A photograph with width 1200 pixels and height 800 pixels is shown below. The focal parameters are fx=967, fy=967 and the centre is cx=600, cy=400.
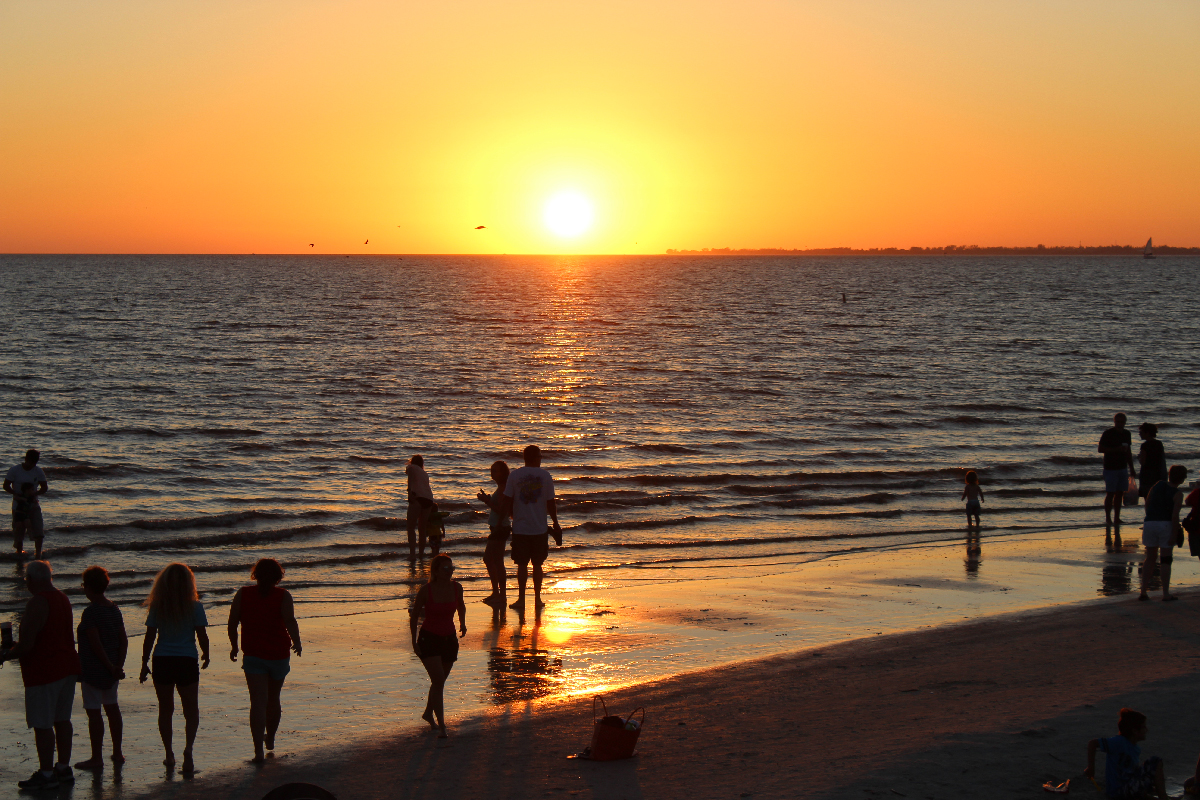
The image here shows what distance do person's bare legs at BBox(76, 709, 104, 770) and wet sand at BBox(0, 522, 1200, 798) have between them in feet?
0.44

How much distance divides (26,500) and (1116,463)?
18.0 metres

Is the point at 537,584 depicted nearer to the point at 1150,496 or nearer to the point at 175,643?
the point at 175,643

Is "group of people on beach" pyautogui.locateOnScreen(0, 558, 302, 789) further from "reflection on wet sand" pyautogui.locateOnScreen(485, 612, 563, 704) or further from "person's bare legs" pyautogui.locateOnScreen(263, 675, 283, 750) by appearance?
"reflection on wet sand" pyautogui.locateOnScreen(485, 612, 563, 704)

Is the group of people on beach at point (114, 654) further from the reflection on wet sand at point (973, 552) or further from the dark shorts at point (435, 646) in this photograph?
the reflection on wet sand at point (973, 552)

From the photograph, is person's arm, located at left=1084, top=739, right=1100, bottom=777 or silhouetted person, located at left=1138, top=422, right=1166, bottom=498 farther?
silhouetted person, located at left=1138, top=422, right=1166, bottom=498

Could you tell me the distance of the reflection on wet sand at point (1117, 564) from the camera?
13281 mm

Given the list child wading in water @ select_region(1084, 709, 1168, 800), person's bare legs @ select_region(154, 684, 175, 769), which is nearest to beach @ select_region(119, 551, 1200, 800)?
child wading in water @ select_region(1084, 709, 1168, 800)

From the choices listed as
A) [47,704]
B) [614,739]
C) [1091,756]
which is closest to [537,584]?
[614,739]

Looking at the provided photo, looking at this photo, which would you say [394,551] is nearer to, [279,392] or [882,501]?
[882,501]

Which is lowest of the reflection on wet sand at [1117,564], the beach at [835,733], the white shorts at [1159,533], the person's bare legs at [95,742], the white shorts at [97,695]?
the reflection on wet sand at [1117,564]

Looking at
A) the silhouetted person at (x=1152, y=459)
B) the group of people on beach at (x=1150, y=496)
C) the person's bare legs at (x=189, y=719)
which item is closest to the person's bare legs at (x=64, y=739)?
the person's bare legs at (x=189, y=719)

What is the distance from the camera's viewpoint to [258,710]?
297 inches

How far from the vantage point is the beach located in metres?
6.95

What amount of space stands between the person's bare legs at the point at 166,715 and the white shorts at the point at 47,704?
0.65 metres
